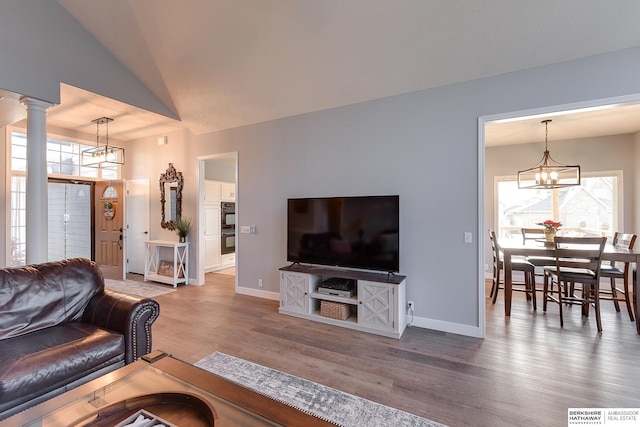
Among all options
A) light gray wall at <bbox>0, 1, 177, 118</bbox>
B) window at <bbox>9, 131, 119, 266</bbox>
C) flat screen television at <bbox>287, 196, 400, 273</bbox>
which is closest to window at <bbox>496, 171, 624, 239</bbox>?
flat screen television at <bbox>287, 196, 400, 273</bbox>

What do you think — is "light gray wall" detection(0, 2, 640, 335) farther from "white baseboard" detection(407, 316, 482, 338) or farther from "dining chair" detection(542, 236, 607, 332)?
"dining chair" detection(542, 236, 607, 332)

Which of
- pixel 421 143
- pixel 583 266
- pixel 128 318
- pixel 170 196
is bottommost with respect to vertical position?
pixel 128 318

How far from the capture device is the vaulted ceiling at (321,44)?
2.51m

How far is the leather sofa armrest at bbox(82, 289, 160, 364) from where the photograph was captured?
2.15 meters

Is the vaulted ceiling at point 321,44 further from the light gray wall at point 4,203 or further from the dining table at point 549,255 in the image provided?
the dining table at point 549,255

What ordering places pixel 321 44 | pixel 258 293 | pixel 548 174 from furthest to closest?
pixel 258 293 → pixel 548 174 → pixel 321 44

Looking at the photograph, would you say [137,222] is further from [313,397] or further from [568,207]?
[568,207]

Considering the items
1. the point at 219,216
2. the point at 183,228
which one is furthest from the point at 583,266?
the point at 219,216

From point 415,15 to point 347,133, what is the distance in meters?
1.48

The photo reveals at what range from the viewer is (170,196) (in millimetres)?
5590

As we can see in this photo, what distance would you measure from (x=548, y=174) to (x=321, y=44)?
3.74 m

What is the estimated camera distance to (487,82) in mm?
3021

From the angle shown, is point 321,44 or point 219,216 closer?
point 321,44

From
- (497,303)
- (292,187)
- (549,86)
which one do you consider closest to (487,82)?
(549,86)
